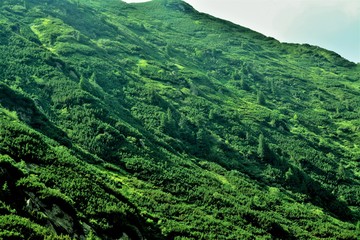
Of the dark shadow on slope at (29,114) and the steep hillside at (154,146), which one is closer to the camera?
the steep hillside at (154,146)

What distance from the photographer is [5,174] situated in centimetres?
3466

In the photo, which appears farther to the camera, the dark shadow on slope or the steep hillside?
the dark shadow on slope

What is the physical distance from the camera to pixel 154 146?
84.3 metres

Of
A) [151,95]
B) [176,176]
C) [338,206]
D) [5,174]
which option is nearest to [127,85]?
[151,95]

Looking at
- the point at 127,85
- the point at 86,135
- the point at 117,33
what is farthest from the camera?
the point at 117,33

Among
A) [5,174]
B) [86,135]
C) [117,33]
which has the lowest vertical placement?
[86,135]

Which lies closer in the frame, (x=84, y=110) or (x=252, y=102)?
(x=84, y=110)

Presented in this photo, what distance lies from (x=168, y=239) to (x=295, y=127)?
320 ft

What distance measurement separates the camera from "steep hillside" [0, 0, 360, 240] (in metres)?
43.4

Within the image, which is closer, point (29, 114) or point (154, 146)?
point (29, 114)

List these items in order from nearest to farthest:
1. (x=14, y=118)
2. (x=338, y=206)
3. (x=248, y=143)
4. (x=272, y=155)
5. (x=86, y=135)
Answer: (x=14, y=118) → (x=86, y=135) → (x=338, y=206) → (x=272, y=155) → (x=248, y=143)

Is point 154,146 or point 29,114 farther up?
point 29,114

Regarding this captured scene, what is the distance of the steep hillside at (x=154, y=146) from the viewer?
43406mm

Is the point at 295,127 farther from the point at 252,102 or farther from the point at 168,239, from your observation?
the point at 168,239
